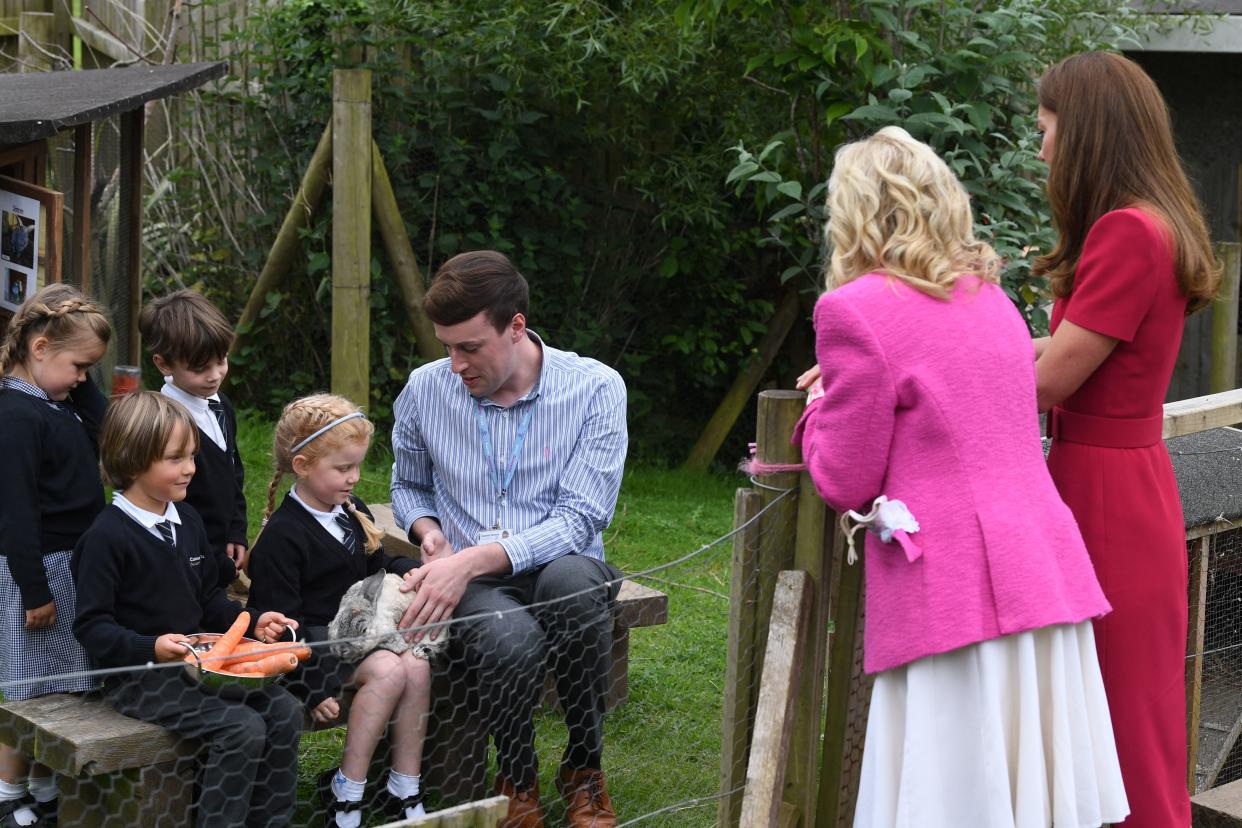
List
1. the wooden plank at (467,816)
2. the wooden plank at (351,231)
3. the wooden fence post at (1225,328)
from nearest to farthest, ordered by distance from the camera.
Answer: the wooden plank at (467,816), the wooden plank at (351,231), the wooden fence post at (1225,328)

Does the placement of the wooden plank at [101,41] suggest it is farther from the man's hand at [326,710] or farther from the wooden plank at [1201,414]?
the wooden plank at [1201,414]

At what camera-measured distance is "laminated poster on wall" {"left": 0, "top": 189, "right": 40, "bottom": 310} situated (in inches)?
165

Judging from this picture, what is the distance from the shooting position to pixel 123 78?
4.89 metres

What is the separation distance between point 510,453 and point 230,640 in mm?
872

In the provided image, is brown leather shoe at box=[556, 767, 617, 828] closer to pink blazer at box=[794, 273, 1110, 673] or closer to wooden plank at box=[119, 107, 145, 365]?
pink blazer at box=[794, 273, 1110, 673]

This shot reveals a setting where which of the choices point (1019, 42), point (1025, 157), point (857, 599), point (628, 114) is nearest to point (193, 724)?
point (857, 599)

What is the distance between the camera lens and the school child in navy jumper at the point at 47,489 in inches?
124

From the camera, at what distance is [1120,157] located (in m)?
2.73

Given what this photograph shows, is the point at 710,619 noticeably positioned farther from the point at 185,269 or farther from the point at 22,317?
the point at 185,269

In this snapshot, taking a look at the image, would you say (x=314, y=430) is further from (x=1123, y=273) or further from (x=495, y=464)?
(x=1123, y=273)

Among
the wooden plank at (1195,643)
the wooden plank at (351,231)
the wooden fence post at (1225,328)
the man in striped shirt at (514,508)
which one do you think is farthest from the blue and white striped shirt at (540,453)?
the wooden fence post at (1225,328)

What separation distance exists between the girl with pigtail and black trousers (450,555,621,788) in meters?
0.15

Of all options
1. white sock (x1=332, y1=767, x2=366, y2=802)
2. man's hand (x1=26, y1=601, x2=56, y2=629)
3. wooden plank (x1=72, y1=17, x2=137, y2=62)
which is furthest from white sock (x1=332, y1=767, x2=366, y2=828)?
wooden plank (x1=72, y1=17, x2=137, y2=62)

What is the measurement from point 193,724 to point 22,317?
1.04 metres
